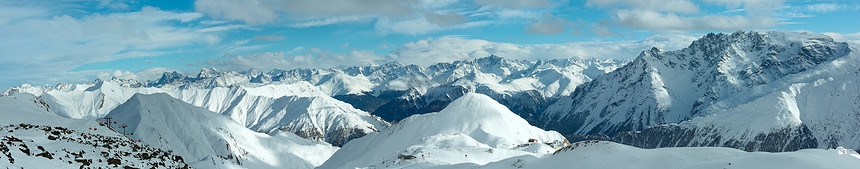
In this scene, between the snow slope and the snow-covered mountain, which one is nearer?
the snow-covered mountain

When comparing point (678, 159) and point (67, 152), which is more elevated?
point (67, 152)

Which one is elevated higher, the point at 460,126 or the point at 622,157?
the point at 622,157

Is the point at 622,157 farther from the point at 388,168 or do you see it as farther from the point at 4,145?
the point at 4,145

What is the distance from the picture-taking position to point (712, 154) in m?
58.4

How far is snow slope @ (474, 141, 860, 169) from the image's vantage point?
4797 centimetres

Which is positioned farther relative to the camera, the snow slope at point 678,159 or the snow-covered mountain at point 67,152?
the snow slope at point 678,159

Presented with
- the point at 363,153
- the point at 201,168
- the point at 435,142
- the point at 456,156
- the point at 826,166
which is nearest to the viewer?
the point at 826,166

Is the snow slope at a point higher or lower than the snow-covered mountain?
lower

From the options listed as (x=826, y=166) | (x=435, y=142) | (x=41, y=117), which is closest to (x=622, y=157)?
(x=826, y=166)

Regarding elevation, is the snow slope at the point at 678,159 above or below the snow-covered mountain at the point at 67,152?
below

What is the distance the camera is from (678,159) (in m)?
55.5

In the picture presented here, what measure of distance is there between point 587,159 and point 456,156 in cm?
4442

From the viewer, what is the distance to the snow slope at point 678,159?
47969 mm

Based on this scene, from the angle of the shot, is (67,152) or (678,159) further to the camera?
(678,159)
